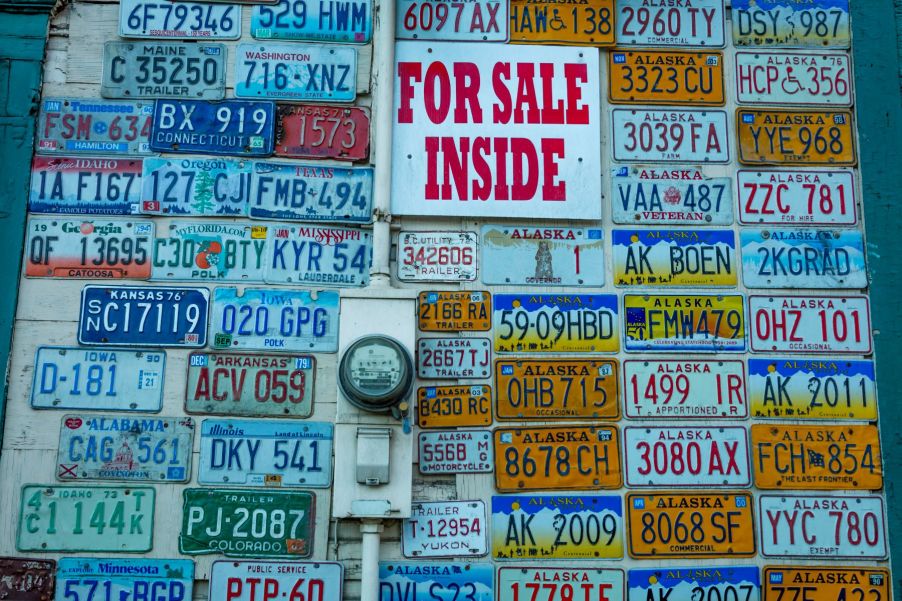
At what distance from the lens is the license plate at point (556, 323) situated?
16.4 ft

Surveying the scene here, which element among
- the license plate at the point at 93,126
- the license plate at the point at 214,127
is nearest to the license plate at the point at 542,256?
the license plate at the point at 214,127

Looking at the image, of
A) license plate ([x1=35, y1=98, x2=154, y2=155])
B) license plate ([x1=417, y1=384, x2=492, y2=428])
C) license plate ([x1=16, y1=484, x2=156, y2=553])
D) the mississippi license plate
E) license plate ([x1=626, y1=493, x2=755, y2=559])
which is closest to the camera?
license plate ([x1=16, y1=484, x2=156, y2=553])

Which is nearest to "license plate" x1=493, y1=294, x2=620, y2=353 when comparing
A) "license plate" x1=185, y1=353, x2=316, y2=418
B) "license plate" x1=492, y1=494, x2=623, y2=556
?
"license plate" x1=492, y1=494, x2=623, y2=556

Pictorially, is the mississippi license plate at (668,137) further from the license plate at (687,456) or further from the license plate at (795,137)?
the license plate at (687,456)

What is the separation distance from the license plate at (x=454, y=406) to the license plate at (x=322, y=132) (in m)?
1.37

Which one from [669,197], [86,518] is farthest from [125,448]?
[669,197]

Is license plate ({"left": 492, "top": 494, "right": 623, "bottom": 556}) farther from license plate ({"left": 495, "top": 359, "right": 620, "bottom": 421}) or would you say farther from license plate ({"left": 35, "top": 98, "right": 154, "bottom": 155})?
license plate ({"left": 35, "top": 98, "right": 154, "bottom": 155})

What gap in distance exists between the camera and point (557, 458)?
16.0ft

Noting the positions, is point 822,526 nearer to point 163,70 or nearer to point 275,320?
point 275,320

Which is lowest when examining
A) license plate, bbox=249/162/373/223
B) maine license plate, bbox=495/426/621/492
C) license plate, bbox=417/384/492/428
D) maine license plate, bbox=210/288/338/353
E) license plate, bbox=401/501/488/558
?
license plate, bbox=401/501/488/558

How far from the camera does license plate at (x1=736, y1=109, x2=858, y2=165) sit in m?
5.25

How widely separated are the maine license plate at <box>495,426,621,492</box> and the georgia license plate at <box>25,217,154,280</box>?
7.07ft

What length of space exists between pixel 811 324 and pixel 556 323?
54.9 inches

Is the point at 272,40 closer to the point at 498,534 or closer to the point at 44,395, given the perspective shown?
the point at 44,395
